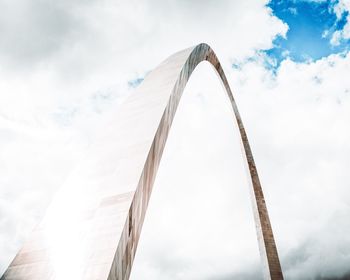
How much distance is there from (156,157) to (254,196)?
44.0 feet

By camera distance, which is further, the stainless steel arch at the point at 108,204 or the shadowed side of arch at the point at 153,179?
the shadowed side of arch at the point at 153,179

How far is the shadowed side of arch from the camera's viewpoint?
156 inches

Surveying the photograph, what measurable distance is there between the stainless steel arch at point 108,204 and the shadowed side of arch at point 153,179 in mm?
14

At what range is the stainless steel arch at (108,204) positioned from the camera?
361 cm

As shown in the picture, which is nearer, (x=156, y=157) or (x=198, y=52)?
(x=156, y=157)

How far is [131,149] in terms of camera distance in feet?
17.7

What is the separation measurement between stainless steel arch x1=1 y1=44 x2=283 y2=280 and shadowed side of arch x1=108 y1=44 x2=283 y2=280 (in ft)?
0.05

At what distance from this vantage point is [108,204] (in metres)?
4.29

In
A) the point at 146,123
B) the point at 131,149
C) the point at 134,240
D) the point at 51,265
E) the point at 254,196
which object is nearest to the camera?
the point at 51,265

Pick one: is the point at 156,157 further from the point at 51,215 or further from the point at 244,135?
the point at 244,135

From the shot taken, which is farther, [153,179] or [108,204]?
[153,179]

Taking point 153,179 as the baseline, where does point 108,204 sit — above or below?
below

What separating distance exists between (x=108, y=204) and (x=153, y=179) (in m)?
1.26

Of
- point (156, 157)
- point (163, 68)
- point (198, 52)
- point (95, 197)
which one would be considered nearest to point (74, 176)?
point (95, 197)
